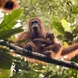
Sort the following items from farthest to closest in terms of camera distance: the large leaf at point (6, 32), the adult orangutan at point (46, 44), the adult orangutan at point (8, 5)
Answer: the adult orangutan at point (46, 44)
the adult orangutan at point (8, 5)
the large leaf at point (6, 32)

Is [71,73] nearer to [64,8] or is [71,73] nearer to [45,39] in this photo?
[45,39]

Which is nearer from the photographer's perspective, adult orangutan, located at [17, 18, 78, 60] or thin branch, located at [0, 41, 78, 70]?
thin branch, located at [0, 41, 78, 70]

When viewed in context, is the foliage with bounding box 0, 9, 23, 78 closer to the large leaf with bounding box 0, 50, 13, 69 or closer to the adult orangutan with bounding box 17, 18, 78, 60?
the large leaf with bounding box 0, 50, 13, 69

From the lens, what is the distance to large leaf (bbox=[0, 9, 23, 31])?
75.7 inches

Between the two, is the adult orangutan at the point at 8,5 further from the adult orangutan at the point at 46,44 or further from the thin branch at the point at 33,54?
the thin branch at the point at 33,54

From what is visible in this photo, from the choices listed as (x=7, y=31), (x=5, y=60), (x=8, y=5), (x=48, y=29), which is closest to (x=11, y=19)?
(x=7, y=31)

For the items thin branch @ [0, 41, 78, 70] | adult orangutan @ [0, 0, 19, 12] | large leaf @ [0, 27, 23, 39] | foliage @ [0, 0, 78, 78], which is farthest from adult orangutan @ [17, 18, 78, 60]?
large leaf @ [0, 27, 23, 39]

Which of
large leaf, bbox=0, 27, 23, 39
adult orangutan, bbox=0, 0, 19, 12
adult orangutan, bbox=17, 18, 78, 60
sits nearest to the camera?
large leaf, bbox=0, 27, 23, 39

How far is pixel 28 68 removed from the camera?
3.05m

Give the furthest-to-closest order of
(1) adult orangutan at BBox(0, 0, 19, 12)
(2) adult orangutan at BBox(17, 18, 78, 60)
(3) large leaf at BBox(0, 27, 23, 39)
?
(2) adult orangutan at BBox(17, 18, 78, 60) → (1) adult orangutan at BBox(0, 0, 19, 12) → (3) large leaf at BBox(0, 27, 23, 39)

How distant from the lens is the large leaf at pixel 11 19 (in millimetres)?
1922

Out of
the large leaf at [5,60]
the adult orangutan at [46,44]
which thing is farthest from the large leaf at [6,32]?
the adult orangutan at [46,44]

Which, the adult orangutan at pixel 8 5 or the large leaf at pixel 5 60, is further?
the adult orangutan at pixel 8 5

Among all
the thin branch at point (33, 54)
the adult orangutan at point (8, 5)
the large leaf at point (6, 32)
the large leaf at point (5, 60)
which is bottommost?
the large leaf at point (5, 60)
